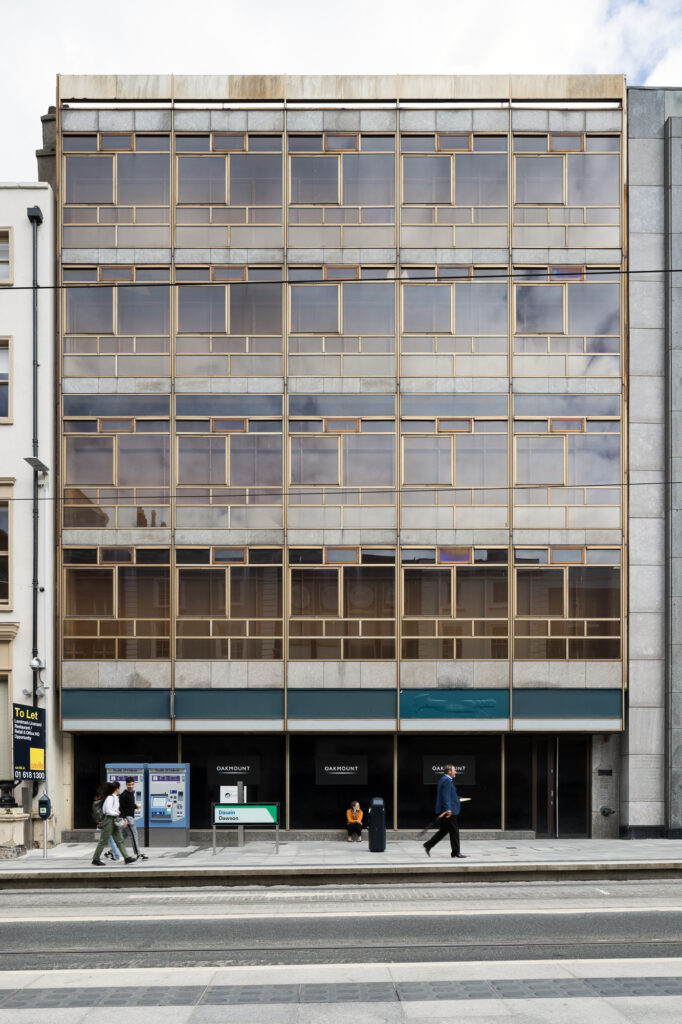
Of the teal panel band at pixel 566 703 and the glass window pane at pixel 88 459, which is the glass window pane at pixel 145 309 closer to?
the glass window pane at pixel 88 459

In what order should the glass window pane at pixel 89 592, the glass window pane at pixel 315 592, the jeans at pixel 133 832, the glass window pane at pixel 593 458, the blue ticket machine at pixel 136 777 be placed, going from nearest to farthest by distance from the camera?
the jeans at pixel 133 832 → the blue ticket machine at pixel 136 777 → the glass window pane at pixel 315 592 → the glass window pane at pixel 89 592 → the glass window pane at pixel 593 458

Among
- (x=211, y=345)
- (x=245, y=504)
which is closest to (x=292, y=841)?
(x=245, y=504)

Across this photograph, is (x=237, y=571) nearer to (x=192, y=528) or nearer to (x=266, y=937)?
(x=192, y=528)

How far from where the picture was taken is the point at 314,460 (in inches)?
898

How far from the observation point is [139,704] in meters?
22.2

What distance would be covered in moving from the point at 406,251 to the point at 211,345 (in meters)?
5.34

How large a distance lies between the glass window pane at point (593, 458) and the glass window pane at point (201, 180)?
10582 millimetres

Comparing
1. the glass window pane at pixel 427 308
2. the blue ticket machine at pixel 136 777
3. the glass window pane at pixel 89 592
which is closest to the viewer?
the blue ticket machine at pixel 136 777

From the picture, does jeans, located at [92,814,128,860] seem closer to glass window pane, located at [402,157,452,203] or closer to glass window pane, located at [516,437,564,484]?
glass window pane, located at [516,437,564,484]

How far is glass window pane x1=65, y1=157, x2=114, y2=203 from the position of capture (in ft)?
75.4

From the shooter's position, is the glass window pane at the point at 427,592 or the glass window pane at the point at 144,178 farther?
the glass window pane at the point at 144,178

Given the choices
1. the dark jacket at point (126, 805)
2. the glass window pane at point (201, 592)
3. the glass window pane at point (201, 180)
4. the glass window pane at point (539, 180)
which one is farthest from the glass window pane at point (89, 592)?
the glass window pane at point (539, 180)

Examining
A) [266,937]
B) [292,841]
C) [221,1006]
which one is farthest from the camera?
[292,841]

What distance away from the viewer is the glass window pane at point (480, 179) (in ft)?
75.3
